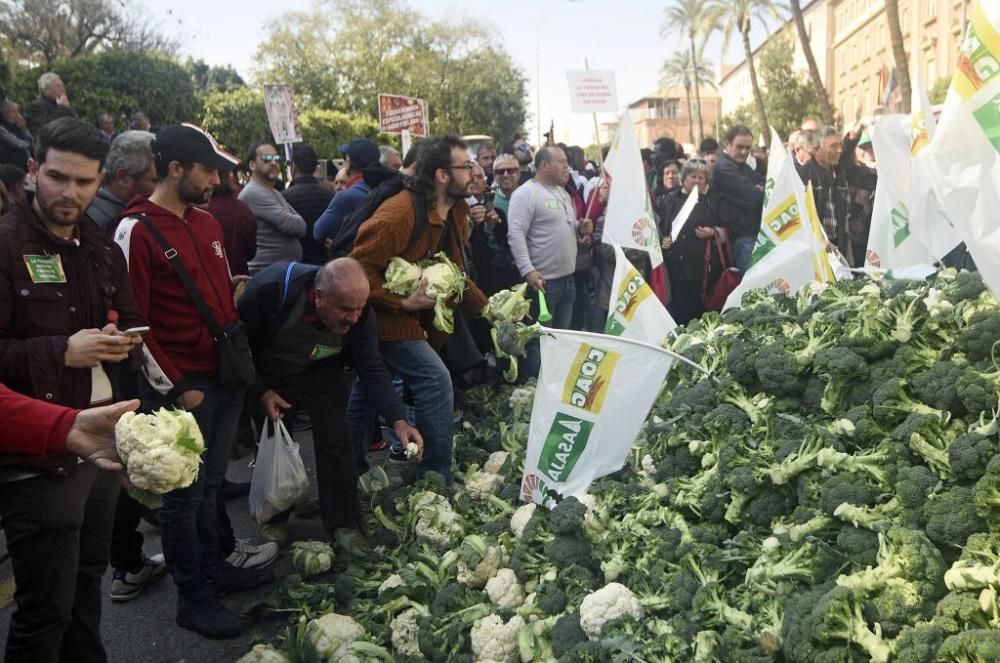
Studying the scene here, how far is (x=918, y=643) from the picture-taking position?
265 cm

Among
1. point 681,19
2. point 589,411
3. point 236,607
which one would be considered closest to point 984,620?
point 589,411

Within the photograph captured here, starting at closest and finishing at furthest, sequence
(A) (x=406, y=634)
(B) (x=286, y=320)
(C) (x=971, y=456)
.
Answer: (C) (x=971, y=456)
(A) (x=406, y=634)
(B) (x=286, y=320)

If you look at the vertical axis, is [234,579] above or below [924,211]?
below

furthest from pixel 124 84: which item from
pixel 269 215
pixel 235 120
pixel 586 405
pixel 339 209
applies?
pixel 586 405

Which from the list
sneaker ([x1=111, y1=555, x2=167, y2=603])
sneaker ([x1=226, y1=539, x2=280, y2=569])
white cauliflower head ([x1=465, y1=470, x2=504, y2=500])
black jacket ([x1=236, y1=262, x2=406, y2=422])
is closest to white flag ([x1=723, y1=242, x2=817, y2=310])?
white cauliflower head ([x1=465, y1=470, x2=504, y2=500])

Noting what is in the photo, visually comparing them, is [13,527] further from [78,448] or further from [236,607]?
[236,607]

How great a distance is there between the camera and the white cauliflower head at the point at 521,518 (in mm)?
4508

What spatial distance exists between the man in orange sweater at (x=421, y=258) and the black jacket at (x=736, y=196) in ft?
13.4

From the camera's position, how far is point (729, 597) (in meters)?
3.40

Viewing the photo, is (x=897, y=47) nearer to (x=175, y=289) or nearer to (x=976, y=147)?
(x=976, y=147)

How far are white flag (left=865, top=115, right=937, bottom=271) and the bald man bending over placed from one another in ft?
15.2

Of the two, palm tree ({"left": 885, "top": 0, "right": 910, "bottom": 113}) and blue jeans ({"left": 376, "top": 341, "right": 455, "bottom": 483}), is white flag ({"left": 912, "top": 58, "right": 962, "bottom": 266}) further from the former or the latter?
palm tree ({"left": 885, "top": 0, "right": 910, "bottom": 113})

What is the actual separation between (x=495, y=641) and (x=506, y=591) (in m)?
0.42

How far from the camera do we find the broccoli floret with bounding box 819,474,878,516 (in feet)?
11.1
